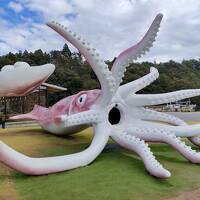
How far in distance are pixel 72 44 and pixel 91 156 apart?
231 centimetres

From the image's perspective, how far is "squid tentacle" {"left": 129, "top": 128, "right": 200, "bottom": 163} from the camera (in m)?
7.38

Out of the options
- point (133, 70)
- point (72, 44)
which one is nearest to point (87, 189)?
point (72, 44)

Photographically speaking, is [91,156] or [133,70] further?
[133,70]

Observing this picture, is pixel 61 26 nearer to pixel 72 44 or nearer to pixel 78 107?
pixel 72 44

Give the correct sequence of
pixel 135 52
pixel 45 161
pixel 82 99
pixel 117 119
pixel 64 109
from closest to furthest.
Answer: pixel 45 161
pixel 135 52
pixel 117 119
pixel 82 99
pixel 64 109

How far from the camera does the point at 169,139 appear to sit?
749 centimetres

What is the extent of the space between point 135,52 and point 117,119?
1.71m

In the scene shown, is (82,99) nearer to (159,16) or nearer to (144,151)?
(144,151)

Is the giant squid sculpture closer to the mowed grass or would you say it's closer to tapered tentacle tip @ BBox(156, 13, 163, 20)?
tapered tentacle tip @ BBox(156, 13, 163, 20)

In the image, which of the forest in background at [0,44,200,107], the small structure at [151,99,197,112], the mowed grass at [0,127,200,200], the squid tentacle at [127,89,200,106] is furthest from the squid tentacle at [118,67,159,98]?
the small structure at [151,99,197,112]

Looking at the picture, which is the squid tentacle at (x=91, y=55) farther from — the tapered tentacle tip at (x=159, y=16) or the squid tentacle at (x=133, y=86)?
the tapered tentacle tip at (x=159, y=16)

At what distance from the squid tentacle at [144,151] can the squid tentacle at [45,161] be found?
1.34 feet

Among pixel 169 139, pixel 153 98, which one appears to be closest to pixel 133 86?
pixel 153 98

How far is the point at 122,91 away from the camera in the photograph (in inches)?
337
